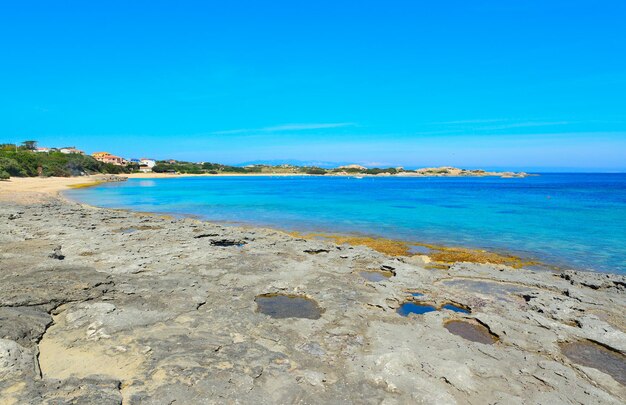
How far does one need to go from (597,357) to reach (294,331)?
220 inches

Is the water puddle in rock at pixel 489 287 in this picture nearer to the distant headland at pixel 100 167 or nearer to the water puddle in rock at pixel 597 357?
the water puddle in rock at pixel 597 357

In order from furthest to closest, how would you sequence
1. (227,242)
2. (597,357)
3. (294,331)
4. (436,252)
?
(436,252) → (227,242) → (294,331) → (597,357)

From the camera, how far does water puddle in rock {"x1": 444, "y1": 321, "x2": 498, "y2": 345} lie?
6984 millimetres

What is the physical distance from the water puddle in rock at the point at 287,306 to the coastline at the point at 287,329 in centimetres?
19

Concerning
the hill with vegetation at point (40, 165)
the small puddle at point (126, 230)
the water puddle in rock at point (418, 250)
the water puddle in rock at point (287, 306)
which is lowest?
Result: the water puddle in rock at point (418, 250)

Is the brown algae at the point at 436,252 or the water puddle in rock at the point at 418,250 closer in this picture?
the brown algae at the point at 436,252

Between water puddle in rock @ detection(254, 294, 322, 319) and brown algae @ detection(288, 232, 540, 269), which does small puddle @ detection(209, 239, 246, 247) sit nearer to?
brown algae @ detection(288, 232, 540, 269)

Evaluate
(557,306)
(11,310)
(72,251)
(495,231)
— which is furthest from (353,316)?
(495,231)

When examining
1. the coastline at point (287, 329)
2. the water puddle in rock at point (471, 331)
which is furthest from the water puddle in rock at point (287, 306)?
the water puddle in rock at point (471, 331)

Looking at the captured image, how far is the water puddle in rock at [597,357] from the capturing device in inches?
238

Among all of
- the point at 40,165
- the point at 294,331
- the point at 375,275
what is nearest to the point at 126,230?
the point at 375,275

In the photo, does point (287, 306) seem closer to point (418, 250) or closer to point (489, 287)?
point (489, 287)

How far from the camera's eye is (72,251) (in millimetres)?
11797

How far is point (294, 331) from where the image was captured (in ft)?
22.4
